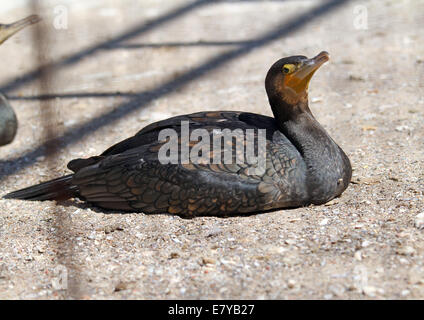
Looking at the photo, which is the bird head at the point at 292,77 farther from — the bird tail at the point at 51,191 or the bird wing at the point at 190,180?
the bird tail at the point at 51,191

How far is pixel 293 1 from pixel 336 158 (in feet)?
18.1

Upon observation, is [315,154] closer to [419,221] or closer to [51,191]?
[419,221]

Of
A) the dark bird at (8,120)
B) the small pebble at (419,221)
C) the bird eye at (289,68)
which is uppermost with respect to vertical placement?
the bird eye at (289,68)

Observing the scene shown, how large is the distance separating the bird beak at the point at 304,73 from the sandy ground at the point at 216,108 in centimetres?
77

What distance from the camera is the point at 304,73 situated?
13.3 ft

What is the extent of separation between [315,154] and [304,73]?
0.51 meters

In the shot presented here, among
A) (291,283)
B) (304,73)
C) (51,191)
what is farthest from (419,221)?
(51,191)

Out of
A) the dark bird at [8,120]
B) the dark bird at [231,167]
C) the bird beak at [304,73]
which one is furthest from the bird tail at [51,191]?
the bird beak at [304,73]

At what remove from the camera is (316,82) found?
6578mm

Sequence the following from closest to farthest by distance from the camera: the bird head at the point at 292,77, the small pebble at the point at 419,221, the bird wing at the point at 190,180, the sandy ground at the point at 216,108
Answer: the sandy ground at the point at 216,108, the small pebble at the point at 419,221, the bird wing at the point at 190,180, the bird head at the point at 292,77

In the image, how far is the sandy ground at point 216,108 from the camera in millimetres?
3387

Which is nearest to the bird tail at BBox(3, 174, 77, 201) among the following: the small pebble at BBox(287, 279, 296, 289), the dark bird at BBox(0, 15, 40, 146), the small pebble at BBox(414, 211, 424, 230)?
the dark bird at BBox(0, 15, 40, 146)

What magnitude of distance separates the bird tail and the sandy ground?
3.1 inches
